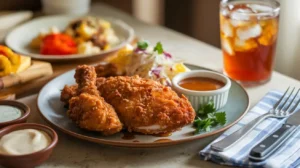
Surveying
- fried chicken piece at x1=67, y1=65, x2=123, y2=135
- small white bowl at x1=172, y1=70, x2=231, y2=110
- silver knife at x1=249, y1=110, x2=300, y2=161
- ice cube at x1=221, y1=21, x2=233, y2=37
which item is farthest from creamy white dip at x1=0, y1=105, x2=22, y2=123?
ice cube at x1=221, y1=21, x2=233, y2=37

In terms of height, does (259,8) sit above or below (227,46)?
above

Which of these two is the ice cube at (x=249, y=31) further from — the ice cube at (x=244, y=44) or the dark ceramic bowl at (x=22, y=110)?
the dark ceramic bowl at (x=22, y=110)

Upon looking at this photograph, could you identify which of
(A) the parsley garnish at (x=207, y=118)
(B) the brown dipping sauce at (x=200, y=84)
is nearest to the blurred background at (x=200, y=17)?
(B) the brown dipping sauce at (x=200, y=84)

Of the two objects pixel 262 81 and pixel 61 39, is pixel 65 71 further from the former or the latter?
→ pixel 262 81

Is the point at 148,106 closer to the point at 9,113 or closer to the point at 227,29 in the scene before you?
the point at 9,113

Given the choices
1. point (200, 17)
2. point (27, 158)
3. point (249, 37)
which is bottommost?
point (200, 17)

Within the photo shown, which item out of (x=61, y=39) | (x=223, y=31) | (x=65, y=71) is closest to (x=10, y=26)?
(x=61, y=39)

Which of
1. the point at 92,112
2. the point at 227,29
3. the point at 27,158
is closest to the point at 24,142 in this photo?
the point at 27,158
